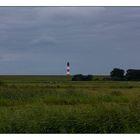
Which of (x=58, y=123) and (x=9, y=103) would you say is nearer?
(x=58, y=123)

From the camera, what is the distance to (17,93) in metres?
19.5

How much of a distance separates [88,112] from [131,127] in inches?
39.3
